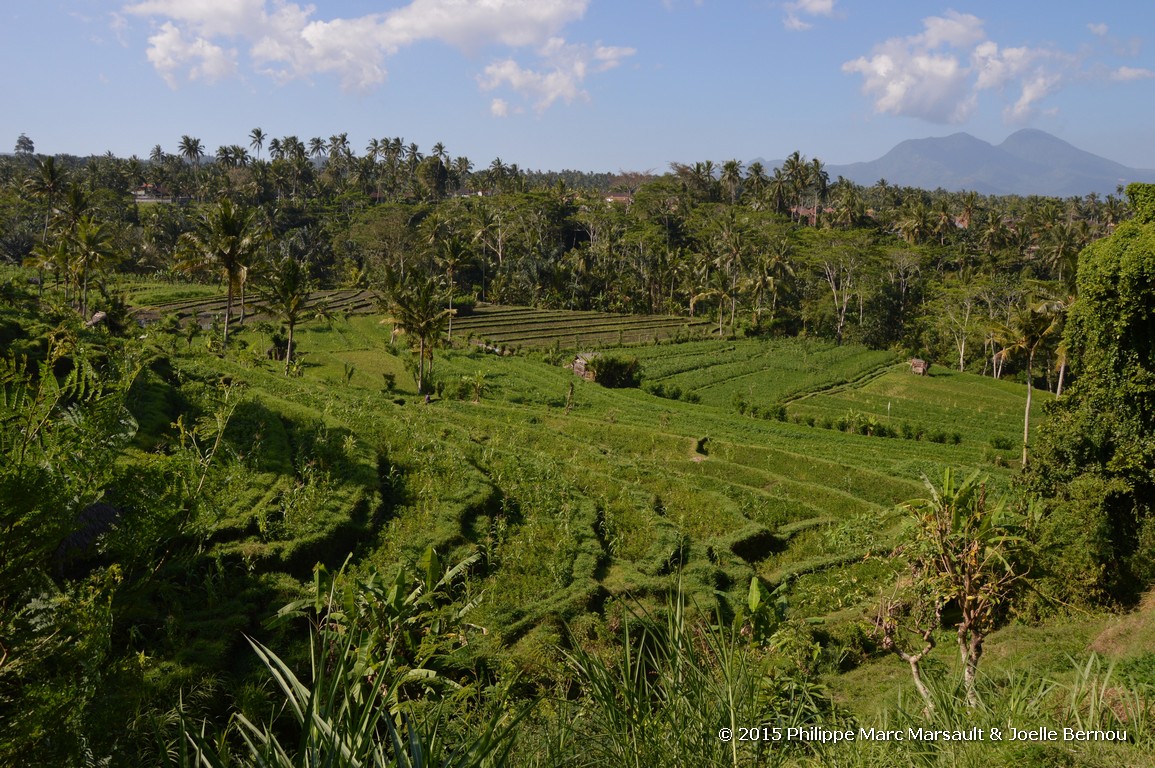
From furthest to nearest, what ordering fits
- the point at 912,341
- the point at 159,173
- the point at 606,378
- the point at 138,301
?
the point at 159,173 < the point at 912,341 < the point at 138,301 < the point at 606,378

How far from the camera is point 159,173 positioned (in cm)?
8788

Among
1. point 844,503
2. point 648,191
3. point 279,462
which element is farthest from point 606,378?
point 648,191

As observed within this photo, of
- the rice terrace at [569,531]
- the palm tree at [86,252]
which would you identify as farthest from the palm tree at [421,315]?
the palm tree at [86,252]

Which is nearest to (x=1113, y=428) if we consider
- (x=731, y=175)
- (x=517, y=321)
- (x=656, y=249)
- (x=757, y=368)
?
(x=757, y=368)

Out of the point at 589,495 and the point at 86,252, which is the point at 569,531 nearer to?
the point at 589,495

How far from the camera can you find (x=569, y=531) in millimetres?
14633

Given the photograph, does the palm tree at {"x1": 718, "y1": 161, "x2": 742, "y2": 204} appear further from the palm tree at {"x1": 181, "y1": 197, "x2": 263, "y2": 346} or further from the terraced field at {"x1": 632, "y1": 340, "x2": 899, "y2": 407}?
the palm tree at {"x1": 181, "y1": 197, "x2": 263, "y2": 346}

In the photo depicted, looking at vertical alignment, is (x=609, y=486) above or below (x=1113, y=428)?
below

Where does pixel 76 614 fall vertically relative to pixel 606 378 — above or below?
above

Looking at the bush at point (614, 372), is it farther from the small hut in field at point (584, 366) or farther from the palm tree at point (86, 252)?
the palm tree at point (86, 252)

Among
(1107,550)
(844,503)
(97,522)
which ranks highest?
(97,522)

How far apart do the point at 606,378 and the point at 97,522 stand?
1170 inches

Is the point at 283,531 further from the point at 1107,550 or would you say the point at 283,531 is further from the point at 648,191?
the point at 648,191

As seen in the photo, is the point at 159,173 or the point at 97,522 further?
the point at 159,173
